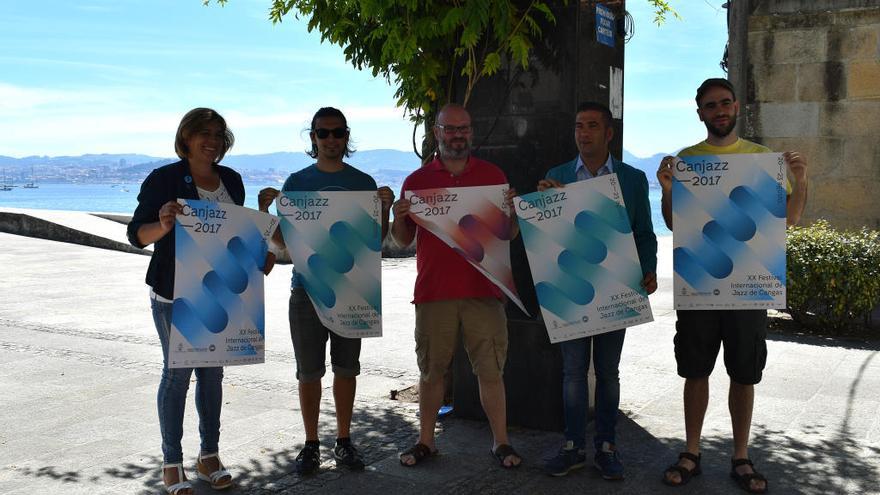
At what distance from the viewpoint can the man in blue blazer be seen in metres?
4.86

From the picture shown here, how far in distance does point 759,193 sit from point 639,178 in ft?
2.10

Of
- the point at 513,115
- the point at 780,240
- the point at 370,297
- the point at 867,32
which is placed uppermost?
the point at 867,32

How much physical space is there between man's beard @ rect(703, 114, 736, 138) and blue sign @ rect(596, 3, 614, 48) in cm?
135

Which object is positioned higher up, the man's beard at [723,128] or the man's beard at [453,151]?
the man's beard at [723,128]

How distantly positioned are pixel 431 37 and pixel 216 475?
3077 mm

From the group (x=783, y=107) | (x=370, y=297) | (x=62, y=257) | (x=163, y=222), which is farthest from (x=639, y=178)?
(x=62, y=257)

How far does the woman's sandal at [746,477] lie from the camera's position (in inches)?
186

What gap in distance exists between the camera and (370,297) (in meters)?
5.16

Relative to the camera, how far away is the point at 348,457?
5109 millimetres

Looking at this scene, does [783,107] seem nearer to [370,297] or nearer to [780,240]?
[780,240]

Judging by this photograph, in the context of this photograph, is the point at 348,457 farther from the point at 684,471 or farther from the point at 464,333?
the point at 684,471

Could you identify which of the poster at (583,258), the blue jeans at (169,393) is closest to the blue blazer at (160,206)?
the blue jeans at (169,393)

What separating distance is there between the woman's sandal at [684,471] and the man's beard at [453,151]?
6.89 ft

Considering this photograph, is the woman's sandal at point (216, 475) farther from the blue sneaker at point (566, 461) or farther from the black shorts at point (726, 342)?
the black shorts at point (726, 342)
